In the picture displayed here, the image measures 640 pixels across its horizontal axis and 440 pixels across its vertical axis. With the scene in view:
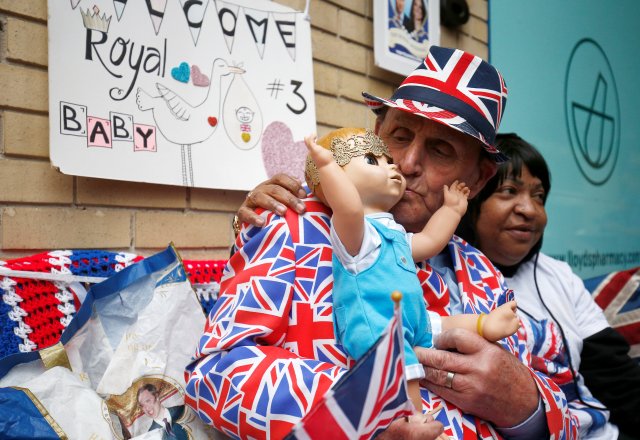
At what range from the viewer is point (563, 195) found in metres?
3.77

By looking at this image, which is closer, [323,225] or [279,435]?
[279,435]

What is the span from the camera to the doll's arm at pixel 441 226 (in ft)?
4.52

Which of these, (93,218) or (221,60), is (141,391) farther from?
(221,60)

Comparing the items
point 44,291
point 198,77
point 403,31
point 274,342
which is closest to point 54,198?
point 44,291

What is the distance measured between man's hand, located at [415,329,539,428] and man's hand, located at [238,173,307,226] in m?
0.46

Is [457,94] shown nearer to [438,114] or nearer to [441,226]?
[438,114]

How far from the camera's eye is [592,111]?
4.15 meters

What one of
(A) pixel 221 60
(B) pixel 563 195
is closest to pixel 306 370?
(A) pixel 221 60

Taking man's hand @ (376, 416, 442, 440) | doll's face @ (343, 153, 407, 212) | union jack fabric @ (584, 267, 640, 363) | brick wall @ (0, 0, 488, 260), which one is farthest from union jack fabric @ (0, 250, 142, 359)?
union jack fabric @ (584, 267, 640, 363)

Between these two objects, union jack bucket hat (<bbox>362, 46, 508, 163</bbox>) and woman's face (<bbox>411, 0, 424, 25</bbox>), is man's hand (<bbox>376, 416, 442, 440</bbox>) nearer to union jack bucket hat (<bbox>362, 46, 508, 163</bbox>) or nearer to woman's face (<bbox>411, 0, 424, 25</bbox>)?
union jack bucket hat (<bbox>362, 46, 508, 163</bbox>)

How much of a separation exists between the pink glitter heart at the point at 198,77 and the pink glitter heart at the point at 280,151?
1.00ft

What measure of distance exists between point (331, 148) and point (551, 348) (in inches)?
47.1

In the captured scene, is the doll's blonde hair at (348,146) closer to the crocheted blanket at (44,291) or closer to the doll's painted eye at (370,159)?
the doll's painted eye at (370,159)

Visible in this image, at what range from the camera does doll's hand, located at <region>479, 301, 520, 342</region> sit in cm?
136
